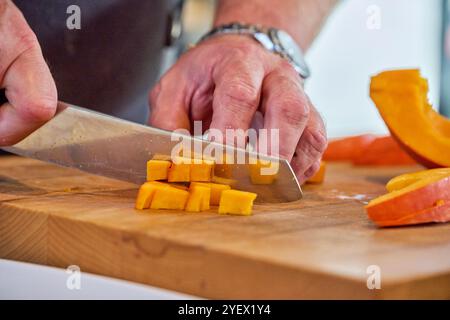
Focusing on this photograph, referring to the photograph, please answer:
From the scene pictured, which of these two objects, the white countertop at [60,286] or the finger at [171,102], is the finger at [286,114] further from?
the white countertop at [60,286]

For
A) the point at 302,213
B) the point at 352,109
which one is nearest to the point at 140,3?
the point at 302,213

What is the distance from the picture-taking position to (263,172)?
1.29 m

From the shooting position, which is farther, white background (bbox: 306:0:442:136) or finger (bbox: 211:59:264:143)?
white background (bbox: 306:0:442:136)

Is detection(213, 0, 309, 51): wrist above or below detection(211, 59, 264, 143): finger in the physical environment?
above

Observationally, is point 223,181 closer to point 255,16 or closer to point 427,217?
point 427,217

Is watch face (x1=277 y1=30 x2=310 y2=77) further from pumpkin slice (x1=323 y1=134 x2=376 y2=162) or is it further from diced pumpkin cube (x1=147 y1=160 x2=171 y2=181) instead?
diced pumpkin cube (x1=147 y1=160 x2=171 y2=181)

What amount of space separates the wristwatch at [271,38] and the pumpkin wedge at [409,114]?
228 millimetres

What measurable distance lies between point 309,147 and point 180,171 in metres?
0.32

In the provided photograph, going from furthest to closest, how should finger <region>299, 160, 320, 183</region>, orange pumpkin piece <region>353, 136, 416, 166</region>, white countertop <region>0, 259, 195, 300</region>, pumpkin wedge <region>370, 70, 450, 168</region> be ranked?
orange pumpkin piece <region>353, 136, 416, 166</region> → pumpkin wedge <region>370, 70, 450, 168</region> → finger <region>299, 160, 320, 183</region> → white countertop <region>0, 259, 195, 300</region>

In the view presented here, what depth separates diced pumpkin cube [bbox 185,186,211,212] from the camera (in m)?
1.19

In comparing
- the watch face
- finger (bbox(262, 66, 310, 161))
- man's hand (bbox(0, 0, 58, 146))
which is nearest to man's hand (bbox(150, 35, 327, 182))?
finger (bbox(262, 66, 310, 161))

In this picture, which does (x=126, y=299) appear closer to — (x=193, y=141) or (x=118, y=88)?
(x=193, y=141)

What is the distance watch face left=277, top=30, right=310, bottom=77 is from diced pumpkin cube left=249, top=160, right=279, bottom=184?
534 mm

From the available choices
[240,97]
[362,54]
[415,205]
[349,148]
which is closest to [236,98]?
[240,97]
